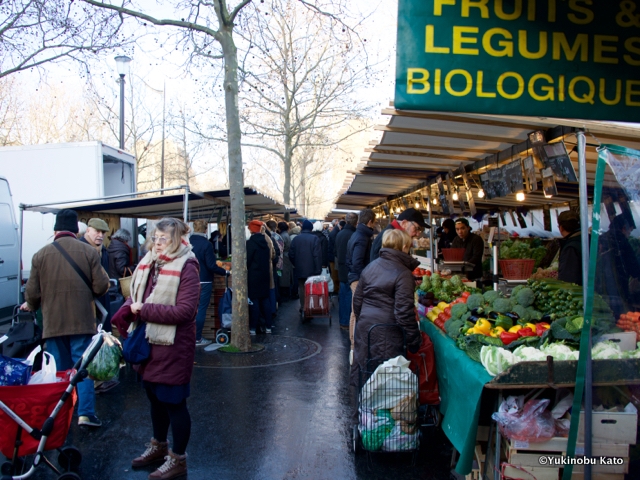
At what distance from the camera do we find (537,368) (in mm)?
3613

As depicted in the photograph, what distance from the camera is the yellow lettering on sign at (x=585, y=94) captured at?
256 centimetres

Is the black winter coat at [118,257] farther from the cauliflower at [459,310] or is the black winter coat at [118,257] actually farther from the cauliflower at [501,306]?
the cauliflower at [501,306]

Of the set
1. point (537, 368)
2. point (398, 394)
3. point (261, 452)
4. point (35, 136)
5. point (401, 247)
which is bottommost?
point (261, 452)

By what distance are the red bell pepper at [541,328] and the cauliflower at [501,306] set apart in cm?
37

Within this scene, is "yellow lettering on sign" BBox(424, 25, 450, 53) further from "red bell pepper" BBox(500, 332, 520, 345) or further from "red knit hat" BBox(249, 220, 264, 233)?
"red knit hat" BBox(249, 220, 264, 233)

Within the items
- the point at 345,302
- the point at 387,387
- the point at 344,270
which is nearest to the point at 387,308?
the point at 387,387

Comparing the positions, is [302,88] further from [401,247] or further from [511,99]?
[511,99]

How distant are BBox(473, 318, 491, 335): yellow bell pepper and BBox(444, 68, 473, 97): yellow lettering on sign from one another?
8.50ft

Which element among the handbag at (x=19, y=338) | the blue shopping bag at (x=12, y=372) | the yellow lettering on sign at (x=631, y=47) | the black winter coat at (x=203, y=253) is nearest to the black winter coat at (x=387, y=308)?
the yellow lettering on sign at (x=631, y=47)

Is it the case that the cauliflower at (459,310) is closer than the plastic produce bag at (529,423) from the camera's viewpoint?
No

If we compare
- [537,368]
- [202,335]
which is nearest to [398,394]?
[537,368]

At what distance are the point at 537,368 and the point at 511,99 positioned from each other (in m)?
1.96

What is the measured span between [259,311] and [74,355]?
495 centimetres

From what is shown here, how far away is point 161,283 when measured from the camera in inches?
157
